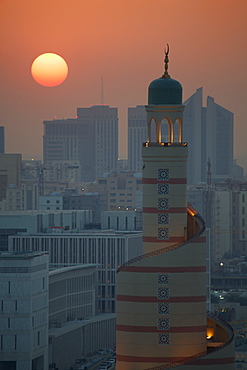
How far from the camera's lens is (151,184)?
3231 cm

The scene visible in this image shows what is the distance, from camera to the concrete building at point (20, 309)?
66062 millimetres

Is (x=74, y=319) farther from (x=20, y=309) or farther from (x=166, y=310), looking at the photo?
(x=166, y=310)

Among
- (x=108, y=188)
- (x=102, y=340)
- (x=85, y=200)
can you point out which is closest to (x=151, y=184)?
(x=102, y=340)

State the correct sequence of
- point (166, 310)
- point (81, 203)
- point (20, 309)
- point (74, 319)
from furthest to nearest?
point (81, 203) < point (74, 319) < point (20, 309) < point (166, 310)

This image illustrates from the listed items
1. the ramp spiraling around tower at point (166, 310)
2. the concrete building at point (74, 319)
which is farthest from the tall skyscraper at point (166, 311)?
the concrete building at point (74, 319)

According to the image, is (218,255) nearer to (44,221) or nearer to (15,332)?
(44,221)

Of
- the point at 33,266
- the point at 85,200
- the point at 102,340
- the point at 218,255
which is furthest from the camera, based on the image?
the point at 218,255

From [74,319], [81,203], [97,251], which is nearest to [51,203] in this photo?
[81,203]

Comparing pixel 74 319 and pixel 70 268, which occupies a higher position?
pixel 70 268

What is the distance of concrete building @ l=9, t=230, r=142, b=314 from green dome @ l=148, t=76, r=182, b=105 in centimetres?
5749

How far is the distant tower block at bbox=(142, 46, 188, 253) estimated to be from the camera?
32.2 m

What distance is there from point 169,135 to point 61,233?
5998 cm

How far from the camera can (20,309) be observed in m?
66.7

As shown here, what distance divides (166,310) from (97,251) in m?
59.5
